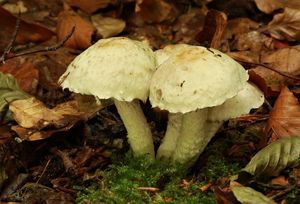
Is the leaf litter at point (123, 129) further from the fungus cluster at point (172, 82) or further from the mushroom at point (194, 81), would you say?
the mushroom at point (194, 81)

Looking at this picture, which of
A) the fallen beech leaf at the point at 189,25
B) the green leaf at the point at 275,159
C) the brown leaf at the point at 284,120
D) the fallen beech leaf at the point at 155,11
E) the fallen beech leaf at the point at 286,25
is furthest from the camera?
the fallen beech leaf at the point at 155,11

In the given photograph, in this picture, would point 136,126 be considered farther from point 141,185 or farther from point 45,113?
point 45,113

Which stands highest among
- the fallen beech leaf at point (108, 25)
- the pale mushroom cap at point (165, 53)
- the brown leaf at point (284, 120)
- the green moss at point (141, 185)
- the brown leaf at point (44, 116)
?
the pale mushroom cap at point (165, 53)

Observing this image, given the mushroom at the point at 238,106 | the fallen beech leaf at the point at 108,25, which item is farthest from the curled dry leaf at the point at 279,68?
the fallen beech leaf at the point at 108,25

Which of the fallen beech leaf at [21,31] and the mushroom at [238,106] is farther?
the fallen beech leaf at [21,31]

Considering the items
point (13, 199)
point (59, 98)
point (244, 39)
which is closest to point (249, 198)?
point (13, 199)

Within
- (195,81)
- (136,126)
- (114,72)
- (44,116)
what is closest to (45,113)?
(44,116)

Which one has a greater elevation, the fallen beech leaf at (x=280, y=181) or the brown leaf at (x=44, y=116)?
the fallen beech leaf at (x=280, y=181)
